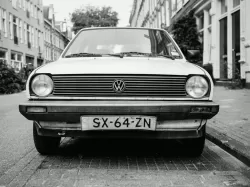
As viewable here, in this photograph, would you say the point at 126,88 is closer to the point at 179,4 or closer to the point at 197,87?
the point at 197,87

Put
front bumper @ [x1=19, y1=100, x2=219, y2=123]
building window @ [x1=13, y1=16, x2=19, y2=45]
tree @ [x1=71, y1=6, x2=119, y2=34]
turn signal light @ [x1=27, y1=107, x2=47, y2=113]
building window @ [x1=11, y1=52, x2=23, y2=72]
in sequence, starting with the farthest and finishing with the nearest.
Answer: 1. tree @ [x1=71, y1=6, x2=119, y2=34]
2. building window @ [x1=13, y1=16, x2=19, y2=45]
3. building window @ [x1=11, y1=52, x2=23, y2=72]
4. turn signal light @ [x1=27, y1=107, x2=47, y2=113]
5. front bumper @ [x1=19, y1=100, x2=219, y2=123]

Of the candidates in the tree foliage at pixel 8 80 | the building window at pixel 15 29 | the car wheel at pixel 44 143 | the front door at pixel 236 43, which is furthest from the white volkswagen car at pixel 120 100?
the building window at pixel 15 29

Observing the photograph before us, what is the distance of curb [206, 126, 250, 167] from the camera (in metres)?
3.88

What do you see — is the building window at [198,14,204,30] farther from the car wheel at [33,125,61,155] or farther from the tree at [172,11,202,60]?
the car wheel at [33,125,61,155]

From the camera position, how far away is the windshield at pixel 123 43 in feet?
15.4

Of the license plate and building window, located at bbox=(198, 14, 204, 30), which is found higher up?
building window, located at bbox=(198, 14, 204, 30)

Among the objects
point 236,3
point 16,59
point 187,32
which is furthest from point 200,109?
point 16,59

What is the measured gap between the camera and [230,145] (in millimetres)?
4309

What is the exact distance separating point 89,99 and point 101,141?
1.58m

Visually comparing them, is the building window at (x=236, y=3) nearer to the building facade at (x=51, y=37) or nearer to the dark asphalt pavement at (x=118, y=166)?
the dark asphalt pavement at (x=118, y=166)

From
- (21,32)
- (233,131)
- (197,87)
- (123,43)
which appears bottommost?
(233,131)

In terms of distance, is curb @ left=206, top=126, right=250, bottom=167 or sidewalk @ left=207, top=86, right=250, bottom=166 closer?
curb @ left=206, top=126, right=250, bottom=167

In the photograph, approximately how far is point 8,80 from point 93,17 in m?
41.4

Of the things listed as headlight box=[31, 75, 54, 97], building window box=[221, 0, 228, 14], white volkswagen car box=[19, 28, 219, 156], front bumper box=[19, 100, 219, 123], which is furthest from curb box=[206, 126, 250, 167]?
building window box=[221, 0, 228, 14]
